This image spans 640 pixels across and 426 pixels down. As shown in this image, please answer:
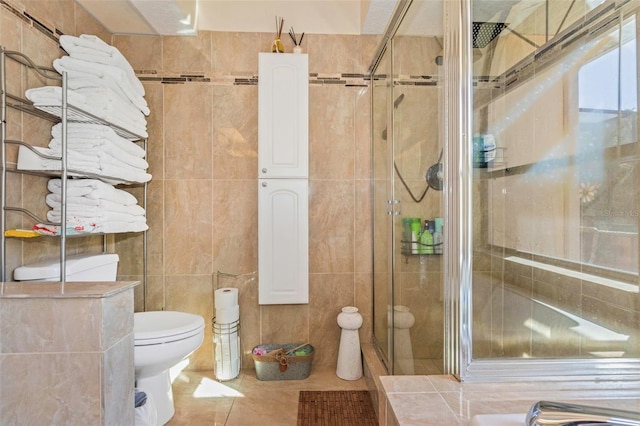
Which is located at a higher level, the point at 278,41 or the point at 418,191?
the point at 278,41

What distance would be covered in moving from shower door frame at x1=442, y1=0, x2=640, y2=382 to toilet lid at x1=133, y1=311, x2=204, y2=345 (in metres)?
1.13

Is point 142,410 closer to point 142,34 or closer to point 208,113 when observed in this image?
point 208,113

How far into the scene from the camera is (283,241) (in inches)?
79.2

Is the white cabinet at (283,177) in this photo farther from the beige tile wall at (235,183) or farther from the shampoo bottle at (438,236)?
the shampoo bottle at (438,236)

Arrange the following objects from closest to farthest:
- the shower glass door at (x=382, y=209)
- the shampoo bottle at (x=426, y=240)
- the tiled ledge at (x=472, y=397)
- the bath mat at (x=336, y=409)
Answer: the tiled ledge at (x=472, y=397), the shampoo bottle at (x=426, y=240), the bath mat at (x=336, y=409), the shower glass door at (x=382, y=209)

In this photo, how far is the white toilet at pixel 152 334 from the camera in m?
1.40

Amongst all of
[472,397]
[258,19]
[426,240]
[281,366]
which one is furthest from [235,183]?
[472,397]

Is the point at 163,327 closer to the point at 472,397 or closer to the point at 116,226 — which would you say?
A: the point at 116,226

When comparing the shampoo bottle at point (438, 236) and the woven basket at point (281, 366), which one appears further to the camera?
the woven basket at point (281, 366)

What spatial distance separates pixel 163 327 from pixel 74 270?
0.47 meters

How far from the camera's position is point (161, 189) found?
2098 millimetres

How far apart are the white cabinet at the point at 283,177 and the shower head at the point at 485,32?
1030 mm

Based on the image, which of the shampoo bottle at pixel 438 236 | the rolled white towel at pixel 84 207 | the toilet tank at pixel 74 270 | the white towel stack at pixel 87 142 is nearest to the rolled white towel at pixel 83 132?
the white towel stack at pixel 87 142

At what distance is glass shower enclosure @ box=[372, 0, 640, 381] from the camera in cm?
107
